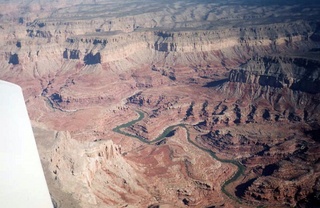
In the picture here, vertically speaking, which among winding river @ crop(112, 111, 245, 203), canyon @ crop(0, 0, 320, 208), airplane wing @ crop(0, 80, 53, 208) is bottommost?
winding river @ crop(112, 111, 245, 203)

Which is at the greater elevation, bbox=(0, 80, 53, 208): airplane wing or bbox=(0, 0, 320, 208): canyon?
bbox=(0, 80, 53, 208): airplane wing

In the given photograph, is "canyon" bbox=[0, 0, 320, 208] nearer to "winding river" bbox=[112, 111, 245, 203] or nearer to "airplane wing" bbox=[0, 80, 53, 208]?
"winding river" bbox=[112, 111, 245, 203]

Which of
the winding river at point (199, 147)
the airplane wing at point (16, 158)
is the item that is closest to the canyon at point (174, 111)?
the winding river at point (199, 147)

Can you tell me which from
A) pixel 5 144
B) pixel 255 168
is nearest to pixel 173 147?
pixel 255 168

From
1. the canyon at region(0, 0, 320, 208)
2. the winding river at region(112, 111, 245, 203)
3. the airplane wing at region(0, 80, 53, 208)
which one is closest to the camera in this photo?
the airplane wing at region(0, 80, 53, 208)

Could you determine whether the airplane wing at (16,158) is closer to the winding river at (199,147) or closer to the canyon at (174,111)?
the canyon at (174,111)

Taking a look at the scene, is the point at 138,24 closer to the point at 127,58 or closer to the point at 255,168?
the point at 127,58

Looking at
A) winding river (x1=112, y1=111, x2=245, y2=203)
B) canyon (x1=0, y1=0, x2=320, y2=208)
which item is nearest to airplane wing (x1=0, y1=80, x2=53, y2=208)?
canyon (x1=0, y1=0, x2=320, y2=208)
